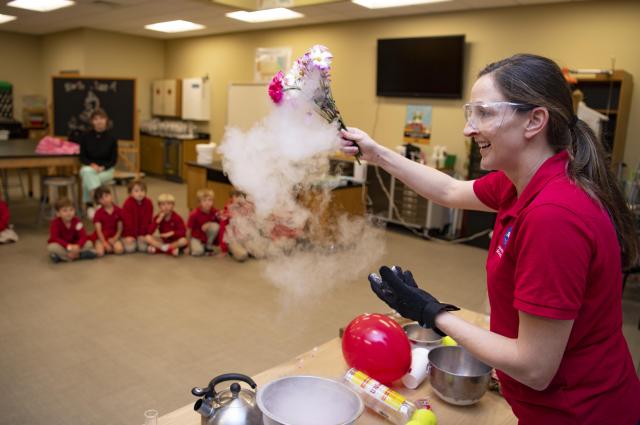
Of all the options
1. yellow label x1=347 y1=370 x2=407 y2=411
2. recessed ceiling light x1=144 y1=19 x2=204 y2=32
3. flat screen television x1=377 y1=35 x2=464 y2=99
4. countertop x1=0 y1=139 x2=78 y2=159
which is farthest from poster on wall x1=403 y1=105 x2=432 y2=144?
yellow label x1=347 y1=370 x2=407 y2=411

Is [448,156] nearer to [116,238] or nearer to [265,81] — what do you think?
[265,81]

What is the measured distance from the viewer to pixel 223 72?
1013 cm

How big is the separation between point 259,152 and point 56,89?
7.95m

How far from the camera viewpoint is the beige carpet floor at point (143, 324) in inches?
106

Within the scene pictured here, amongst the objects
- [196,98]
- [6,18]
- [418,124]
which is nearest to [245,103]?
[196,98]

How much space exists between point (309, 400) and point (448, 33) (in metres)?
6.61

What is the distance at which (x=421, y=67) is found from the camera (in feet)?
23.2

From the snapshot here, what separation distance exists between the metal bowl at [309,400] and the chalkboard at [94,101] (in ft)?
26.0

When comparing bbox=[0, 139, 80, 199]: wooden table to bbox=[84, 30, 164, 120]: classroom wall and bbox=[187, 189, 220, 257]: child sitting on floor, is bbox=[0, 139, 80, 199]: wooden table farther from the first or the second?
bbox=[84, 30, 164, 120]: classroom wall

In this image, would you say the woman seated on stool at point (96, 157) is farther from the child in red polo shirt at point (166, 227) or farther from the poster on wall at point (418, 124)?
the poster on wall at point (418, 124)

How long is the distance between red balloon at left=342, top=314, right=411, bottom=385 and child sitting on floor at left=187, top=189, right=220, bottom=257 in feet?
13.0

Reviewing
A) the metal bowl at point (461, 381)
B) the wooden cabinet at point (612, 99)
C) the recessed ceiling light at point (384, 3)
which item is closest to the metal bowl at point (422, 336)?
the metal bowl at point (461, 381)

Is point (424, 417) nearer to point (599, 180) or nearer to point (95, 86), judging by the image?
point (599, 180)

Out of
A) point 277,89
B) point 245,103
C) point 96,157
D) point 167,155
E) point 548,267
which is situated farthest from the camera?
point 167,155
